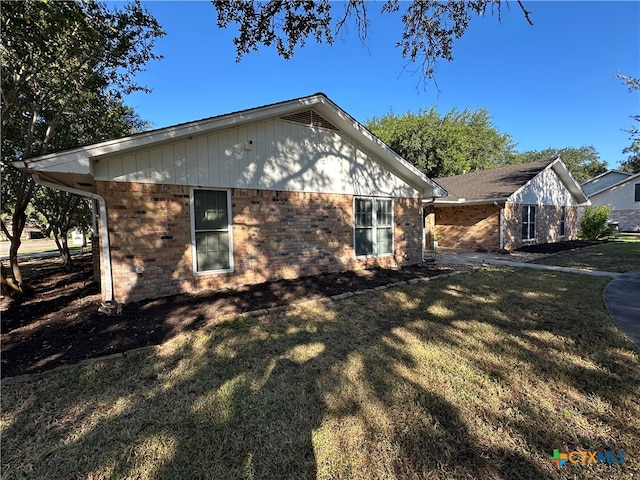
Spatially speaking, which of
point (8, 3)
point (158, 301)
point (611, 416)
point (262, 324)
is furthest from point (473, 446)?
point (8, 3)

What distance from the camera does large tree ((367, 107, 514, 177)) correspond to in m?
29.7

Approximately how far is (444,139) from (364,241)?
2549cm

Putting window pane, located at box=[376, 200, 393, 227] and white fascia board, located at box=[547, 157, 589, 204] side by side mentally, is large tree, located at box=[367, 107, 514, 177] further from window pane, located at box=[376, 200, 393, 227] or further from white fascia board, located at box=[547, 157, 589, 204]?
window pane, located at box=[376, 200, 393, 227]

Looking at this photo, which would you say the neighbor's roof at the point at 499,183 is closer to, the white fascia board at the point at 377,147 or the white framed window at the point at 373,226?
the white fascia board at the point at 377,147

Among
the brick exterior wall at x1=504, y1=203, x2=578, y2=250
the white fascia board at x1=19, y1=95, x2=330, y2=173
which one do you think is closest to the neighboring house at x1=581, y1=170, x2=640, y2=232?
the brick exterior wall at x1=504, y1=203, x2=578, y2=250

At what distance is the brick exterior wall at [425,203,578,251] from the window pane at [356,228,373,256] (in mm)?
7548

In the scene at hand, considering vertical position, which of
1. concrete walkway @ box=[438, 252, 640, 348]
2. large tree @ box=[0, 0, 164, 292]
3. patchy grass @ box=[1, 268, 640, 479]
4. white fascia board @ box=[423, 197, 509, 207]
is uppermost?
large tree @ box=[0, 0, 164, 292]

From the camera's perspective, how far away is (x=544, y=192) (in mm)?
16250

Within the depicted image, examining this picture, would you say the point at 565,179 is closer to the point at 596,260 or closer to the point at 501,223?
the point at 501,223

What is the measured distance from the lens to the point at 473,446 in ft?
7.63

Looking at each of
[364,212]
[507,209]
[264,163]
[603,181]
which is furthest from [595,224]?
[603,181]

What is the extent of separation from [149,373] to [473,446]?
3352 mm

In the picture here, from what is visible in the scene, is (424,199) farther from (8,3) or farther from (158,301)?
(8,3)

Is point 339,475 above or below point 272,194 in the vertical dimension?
below
